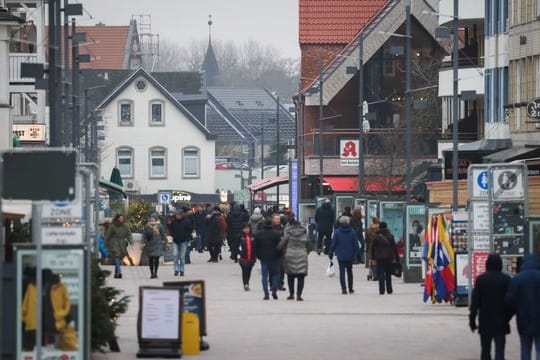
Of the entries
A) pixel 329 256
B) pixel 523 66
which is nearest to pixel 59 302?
pixel 329 256

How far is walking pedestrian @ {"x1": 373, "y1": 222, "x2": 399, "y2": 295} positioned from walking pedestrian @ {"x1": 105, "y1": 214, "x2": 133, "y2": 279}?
745 centimetres

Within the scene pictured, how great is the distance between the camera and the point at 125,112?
118m

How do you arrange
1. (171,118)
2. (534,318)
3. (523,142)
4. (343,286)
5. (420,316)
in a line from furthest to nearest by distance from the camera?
(171,118), (523,142), (343,286), (420,316), (534,318)

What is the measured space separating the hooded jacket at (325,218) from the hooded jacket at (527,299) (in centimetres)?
3486

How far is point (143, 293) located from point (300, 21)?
73.0 m

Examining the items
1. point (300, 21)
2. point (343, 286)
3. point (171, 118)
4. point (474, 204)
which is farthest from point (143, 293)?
point (171, 118)

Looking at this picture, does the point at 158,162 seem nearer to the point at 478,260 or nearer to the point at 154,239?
the point at 154,239

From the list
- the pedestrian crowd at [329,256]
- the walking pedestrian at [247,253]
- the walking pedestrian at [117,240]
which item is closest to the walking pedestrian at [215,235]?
the pedestrian crowd at [329,256]

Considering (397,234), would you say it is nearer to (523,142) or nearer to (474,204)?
(523,142)

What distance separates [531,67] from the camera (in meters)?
50.6

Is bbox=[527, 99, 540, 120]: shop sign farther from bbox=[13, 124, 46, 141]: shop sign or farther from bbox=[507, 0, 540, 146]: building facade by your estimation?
bbox=[13, 124, 46, 141]: shop sign

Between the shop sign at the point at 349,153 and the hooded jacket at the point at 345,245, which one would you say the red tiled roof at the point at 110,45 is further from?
the hooded jacket at the point at 345,245

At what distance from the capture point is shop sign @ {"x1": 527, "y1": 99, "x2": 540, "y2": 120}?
44438 mm

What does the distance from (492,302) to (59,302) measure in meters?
5.06
